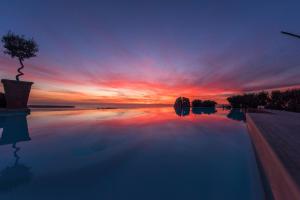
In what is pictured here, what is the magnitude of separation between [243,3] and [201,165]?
10.4 metres

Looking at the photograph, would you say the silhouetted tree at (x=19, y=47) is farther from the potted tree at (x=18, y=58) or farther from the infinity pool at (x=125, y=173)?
the infinity pool at (x=125, y=173)

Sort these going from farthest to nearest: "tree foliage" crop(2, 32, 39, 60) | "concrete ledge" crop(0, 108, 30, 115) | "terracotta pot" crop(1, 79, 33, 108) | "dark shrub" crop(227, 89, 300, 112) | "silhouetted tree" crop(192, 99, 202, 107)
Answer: "silhouetted tree" crop(192, 99, 202, 107) → "dark shrub" crop(227, 89, 300, 112) → "tree foliage" crop(2, 32, 39, 60) → "terracotta pot" crop(1, 79, 33, 108) → "concrete ledge" crop(0, 108, 30, 115)

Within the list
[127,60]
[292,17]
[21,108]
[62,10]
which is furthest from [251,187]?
[21,108]

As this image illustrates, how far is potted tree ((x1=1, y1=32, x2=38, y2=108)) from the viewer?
46.3 feet

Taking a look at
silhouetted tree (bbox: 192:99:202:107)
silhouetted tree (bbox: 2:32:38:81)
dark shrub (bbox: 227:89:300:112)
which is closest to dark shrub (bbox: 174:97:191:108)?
silhouetted tree (bbox: 192:99:202:107)

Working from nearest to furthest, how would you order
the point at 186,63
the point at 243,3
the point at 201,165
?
1. the point at 201,165
2. the point at 243,3
3. the point at 186,63

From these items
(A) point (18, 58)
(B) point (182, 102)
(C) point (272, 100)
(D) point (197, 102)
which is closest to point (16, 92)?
(A) point (18, 58)

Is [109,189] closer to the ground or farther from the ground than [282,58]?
closer to the ground

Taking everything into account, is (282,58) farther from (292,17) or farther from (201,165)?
(201,165)

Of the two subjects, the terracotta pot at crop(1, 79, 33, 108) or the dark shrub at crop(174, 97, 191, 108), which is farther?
the dark shrub at crop(174, 97, 191, 108)

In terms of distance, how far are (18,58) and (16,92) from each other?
384 cm

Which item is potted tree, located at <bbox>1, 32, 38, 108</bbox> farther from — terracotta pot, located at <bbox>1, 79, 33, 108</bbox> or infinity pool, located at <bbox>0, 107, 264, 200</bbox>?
infinity pool, located at <bbox>0, 107, 264, 200</bbox>

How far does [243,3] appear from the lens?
939cm

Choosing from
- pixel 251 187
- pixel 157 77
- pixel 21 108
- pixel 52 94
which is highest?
pixel 157 77
